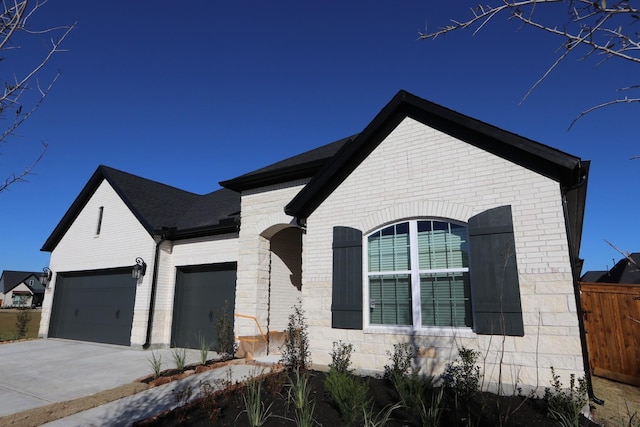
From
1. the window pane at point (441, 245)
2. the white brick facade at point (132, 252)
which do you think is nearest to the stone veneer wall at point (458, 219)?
the window pane at point (441, 245)

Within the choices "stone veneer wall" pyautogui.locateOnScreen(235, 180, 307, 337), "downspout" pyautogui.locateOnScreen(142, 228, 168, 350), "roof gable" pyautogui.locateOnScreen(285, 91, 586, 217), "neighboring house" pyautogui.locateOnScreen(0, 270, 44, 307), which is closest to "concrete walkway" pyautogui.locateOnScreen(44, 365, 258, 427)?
"stone veneer wall" pyautogui.locateOnScreen(235, 180, 307, 337)

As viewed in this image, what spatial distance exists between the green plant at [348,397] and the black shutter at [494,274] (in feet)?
7.40

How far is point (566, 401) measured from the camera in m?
4.69

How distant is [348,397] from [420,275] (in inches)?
102

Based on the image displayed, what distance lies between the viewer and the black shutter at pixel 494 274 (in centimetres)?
578

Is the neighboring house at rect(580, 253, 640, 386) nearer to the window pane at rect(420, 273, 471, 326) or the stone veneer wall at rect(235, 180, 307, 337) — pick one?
the window pane at rect(420, 273, 471, 326)

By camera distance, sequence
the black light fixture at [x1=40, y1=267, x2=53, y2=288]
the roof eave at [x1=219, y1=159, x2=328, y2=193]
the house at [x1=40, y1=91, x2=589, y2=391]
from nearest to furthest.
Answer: the house at [x1=40, y1=91, x2=589, y2=391] → the roof eave at [x1=219, y1=159, x2=328, y2=193] → the black light fixture at [x1=40, y1=267, x2=53, y2=288]

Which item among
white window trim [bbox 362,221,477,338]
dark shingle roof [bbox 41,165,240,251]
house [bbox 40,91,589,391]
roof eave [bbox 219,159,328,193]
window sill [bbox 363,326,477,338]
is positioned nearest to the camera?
house [bbox 40,91,589,391]

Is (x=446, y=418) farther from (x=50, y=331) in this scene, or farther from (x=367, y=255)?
(x=50, y=331)

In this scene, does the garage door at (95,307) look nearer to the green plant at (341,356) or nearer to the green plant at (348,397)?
the green plant at (341,356)

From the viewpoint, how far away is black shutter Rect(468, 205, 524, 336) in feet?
19.0

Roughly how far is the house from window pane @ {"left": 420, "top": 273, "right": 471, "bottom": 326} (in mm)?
17

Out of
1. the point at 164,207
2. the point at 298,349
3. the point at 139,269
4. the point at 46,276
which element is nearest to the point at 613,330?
the point at 298,349

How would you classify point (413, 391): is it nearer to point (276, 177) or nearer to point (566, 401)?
point (566, 401)
